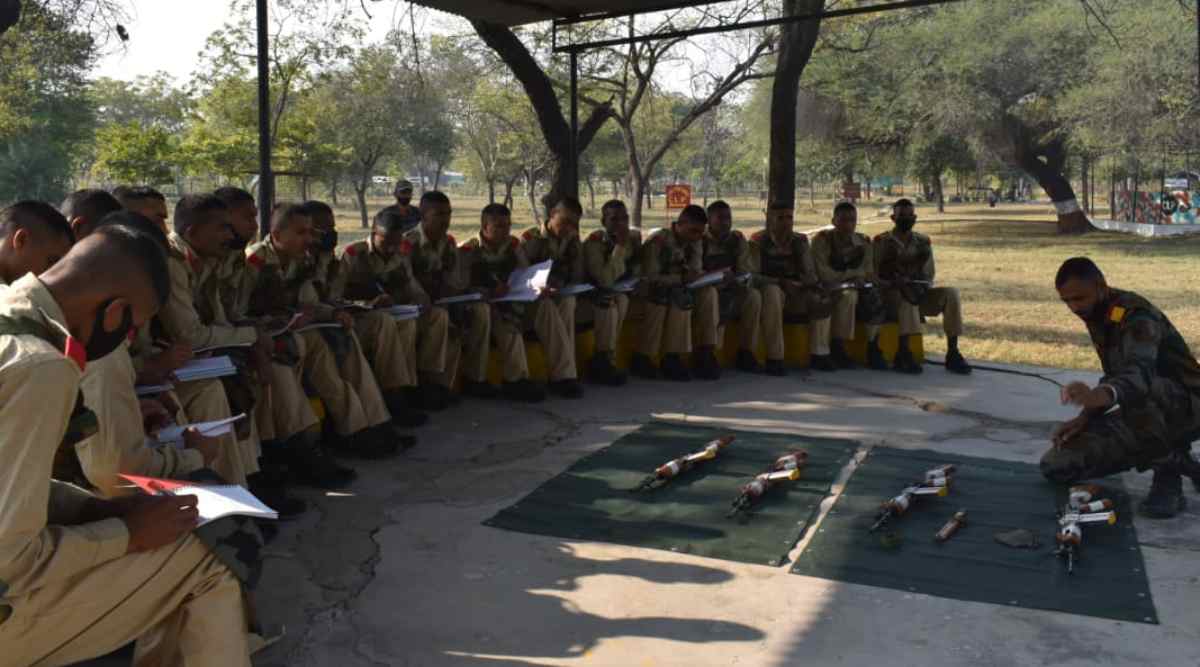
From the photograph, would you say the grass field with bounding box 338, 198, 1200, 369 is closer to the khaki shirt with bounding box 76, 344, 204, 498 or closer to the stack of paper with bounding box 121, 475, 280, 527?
the khaki shirt with bounding box 76, 344, 204, 498

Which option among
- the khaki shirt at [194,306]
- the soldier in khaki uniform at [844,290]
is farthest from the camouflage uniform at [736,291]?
the khaki shirt at [194,306]

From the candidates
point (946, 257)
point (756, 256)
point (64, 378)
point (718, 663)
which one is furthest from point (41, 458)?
point (946, 257)

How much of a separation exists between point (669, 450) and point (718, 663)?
261 cm

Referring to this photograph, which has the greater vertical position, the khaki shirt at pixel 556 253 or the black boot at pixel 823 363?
the khaki shirt at pixel 556 253

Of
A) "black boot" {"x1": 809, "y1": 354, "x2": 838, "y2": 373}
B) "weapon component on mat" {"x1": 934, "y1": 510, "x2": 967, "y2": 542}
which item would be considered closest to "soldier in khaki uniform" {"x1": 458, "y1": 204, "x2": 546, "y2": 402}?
"black boot" {"x1": 809, "y1": 354, "x2": 838, "y2": 373}

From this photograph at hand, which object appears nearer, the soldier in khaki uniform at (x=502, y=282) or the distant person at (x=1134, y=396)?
the distant person at (x=1134, y=396)

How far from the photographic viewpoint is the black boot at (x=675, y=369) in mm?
8312

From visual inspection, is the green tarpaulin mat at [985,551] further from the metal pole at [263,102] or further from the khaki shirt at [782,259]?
the metal pole at [263,102]

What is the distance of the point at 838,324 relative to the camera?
8.76 metres

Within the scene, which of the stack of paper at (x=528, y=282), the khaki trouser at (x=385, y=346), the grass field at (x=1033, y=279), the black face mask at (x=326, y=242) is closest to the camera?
the black face mask at (x=326, y=242)

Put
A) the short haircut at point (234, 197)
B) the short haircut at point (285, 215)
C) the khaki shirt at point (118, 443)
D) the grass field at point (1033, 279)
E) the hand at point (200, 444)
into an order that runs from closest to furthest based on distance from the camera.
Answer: the khaki shirt at point (118, 443) → the hand at point (200, 444) → the short haircut at point (234, 197) → the short haircut at point (285, 215) → the grass field at point (1033, 279)

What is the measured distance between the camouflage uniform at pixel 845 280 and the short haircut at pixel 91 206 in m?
5.49

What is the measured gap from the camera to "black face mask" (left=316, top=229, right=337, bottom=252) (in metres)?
6.32

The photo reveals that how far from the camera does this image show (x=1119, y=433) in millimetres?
5098
